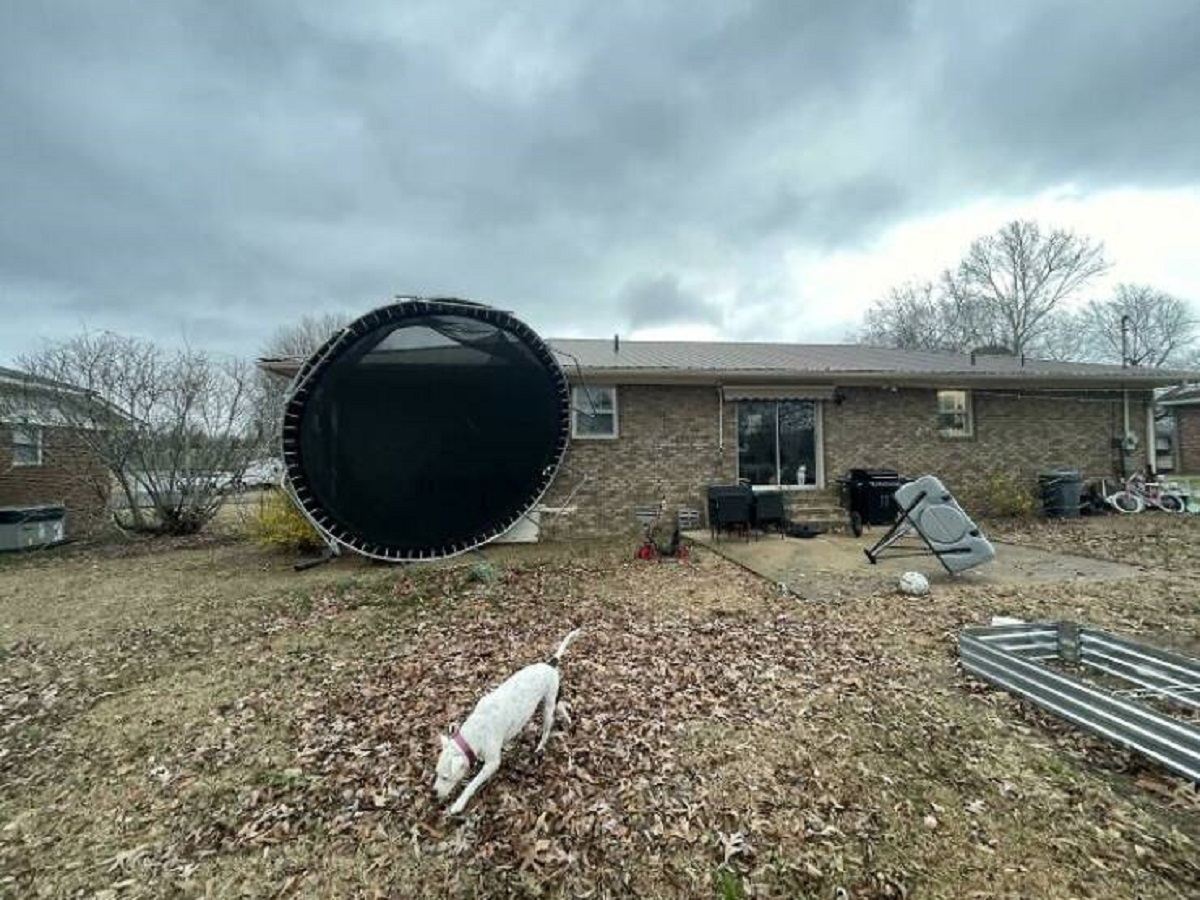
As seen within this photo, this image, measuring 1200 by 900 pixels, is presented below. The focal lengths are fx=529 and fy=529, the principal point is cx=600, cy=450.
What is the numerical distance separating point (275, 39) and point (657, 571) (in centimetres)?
835

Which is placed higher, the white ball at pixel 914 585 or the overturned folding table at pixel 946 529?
the overturned folding table at pixel 946 529

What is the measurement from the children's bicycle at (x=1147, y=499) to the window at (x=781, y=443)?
5.91 meters

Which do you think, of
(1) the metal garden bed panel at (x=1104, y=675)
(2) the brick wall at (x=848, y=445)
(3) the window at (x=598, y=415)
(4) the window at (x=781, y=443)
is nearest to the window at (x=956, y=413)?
(2) the brick wall at (x=848, y=445)

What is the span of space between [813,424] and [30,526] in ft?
44.9

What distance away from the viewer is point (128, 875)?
6.42 ft

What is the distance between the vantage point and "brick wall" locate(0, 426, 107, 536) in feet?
31.5

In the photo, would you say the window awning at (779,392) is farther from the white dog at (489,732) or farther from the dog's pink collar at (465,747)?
the dog's pink collar at (465,747)

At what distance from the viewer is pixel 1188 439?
19.5 meters

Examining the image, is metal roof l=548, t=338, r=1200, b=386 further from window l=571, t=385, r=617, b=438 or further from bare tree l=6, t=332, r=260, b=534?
bare tree l=6, t=332, r=260, b=534

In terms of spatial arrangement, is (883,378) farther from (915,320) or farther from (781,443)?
(915,320)

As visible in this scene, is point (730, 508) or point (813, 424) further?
point (813, 424)

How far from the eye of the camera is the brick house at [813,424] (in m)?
8.72

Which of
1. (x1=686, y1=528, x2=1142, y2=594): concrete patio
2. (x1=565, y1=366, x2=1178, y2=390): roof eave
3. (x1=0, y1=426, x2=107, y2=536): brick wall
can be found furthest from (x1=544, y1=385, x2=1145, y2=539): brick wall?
(x1=0, y1=426, x2=107, y2=536): brick wall

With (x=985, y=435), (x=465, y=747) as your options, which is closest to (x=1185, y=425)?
(x=985, y=435)
